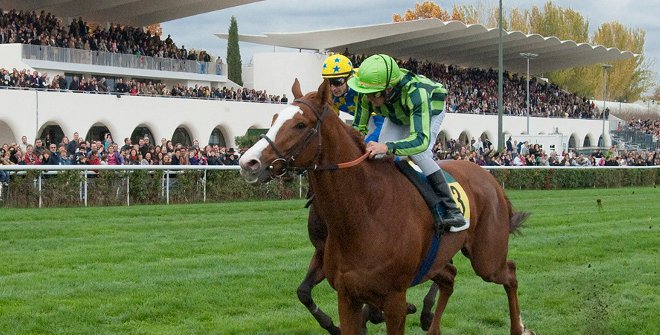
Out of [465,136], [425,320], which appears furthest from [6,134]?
[465,136]

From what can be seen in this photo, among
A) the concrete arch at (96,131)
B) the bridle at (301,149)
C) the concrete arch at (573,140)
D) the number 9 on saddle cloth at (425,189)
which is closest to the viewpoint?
the bridle at (301,149)

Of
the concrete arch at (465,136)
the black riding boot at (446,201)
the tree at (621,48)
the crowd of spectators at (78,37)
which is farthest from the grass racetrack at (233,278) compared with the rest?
the tree at (621,48)

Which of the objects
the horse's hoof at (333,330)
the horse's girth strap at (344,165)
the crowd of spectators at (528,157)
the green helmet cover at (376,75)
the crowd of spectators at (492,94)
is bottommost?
the horse's hoof at (333,330)

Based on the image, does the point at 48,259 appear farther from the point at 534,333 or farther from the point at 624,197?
the point at 624,197

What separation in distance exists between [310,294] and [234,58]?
40.0 m

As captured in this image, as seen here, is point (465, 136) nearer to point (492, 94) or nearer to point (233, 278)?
point (492, 94)

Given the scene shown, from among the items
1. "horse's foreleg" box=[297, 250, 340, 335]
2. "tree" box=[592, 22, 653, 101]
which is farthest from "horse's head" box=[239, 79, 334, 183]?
"tree" box=[592, 22, 653, 101]

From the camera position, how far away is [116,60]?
1224 inches

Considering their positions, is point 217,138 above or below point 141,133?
below

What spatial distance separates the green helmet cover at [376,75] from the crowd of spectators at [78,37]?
2492 centimetres

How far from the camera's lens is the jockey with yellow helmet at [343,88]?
18.3 feet

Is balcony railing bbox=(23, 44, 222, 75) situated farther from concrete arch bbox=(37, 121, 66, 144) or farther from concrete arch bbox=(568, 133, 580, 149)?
concrete arch bbox=(568, 133, 580, 149)

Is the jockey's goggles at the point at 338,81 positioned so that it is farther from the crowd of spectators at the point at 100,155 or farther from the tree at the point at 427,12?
the tree at the point at 427,12

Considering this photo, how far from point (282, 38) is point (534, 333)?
121 ft
